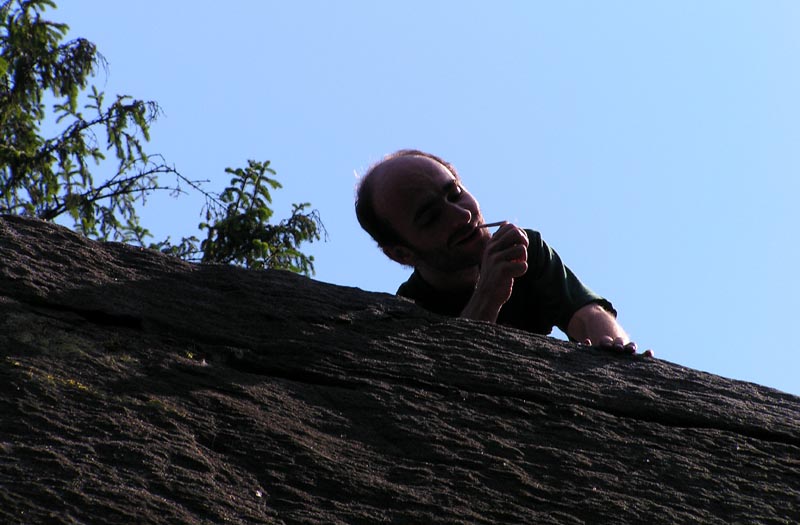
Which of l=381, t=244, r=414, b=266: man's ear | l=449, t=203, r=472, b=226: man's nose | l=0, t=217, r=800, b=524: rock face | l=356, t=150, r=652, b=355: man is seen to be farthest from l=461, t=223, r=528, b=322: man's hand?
l=381, t=244, r=414, b=266: man's ear

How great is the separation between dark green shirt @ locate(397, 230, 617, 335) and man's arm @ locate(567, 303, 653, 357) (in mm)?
31

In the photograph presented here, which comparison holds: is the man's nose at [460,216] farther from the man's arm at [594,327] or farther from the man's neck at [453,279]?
the man's arm at [594,327]

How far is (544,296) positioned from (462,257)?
0.39 meters

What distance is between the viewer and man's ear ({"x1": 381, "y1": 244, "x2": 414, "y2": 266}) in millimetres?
4299

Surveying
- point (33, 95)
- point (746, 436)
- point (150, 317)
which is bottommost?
point (150, 317)

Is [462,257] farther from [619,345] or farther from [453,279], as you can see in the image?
[619,345]

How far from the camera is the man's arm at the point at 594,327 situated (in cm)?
359

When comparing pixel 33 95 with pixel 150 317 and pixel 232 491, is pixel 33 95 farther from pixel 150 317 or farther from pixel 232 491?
pixel 232 491

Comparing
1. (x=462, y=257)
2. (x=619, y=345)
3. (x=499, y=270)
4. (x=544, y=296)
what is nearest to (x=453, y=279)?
(x=462, y=257)

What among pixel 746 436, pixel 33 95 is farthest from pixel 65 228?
pixel 33 95

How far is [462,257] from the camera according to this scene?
13.5 feet

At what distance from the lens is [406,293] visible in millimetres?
4262

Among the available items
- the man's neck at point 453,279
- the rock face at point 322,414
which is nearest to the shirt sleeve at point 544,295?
the man's neck at point 453,279

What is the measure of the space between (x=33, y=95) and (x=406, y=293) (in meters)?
5.04
